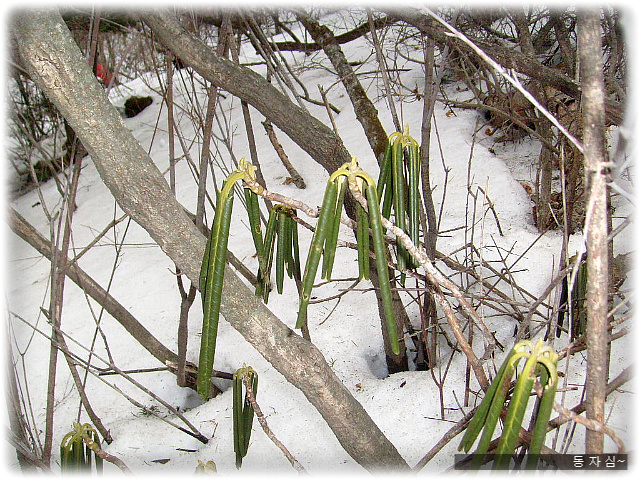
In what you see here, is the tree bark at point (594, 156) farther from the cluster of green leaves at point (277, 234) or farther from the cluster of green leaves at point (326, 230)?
the cluster of green leaves at point (277, 234)

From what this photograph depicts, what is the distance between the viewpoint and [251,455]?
5.05 feet

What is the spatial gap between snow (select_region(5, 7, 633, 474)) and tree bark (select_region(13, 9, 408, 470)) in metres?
0.38

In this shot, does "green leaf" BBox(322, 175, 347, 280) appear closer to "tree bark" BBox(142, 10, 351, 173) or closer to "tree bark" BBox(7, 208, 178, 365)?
"tree bark" BBox(142, 10, 351, 173)

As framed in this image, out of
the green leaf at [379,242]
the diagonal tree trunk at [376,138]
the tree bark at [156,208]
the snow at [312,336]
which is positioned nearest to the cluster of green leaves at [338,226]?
the green leaf at [379,242]

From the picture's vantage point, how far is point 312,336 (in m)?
1.95

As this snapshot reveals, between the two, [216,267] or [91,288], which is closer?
[216,267]

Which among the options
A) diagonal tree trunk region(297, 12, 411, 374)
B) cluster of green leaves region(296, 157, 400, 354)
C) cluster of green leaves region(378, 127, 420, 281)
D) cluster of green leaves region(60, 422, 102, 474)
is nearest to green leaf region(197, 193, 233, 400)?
cluster of green leaves region(296, 157, 400, 354)

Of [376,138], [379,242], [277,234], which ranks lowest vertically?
[379,242]

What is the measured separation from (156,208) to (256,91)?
0.65m

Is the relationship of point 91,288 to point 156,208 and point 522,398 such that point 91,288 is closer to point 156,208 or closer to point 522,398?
point 156,208

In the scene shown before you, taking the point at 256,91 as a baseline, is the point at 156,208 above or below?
below

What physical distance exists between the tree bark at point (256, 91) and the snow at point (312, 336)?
406mm

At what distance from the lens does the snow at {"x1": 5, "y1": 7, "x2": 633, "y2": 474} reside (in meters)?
1.53

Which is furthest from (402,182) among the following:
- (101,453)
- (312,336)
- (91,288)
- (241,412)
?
(91,288)
